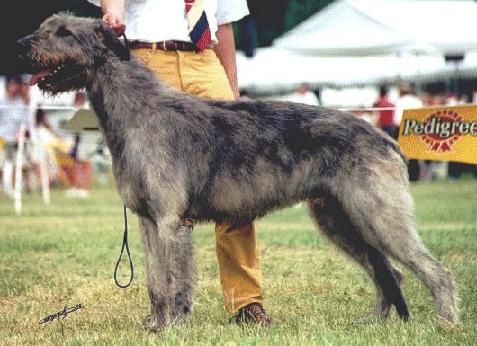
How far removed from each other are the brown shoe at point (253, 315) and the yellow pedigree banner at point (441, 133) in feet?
6.38

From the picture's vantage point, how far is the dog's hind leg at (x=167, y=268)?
628cm

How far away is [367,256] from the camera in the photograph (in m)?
7.07

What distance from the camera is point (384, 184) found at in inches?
256

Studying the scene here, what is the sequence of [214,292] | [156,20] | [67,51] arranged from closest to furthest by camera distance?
[67,51]
[156,20]
[214,292]

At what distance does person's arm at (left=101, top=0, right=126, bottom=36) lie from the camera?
6.48 metres

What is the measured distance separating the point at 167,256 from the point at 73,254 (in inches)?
184

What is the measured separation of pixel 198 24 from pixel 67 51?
1.09 meters

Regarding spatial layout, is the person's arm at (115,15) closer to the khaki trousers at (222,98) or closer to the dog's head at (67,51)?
the dog's head at (67,51)

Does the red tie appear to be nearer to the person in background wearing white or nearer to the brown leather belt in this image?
the brown leather belt

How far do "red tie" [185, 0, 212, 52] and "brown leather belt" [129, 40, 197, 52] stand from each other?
0.18 ft

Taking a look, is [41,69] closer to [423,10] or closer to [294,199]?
[294,199]

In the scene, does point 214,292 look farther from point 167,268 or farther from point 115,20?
point 115,20

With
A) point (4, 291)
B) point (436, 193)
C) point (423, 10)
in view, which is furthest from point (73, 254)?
point (423, 10)

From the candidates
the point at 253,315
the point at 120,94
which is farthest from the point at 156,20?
the point at 253,315
